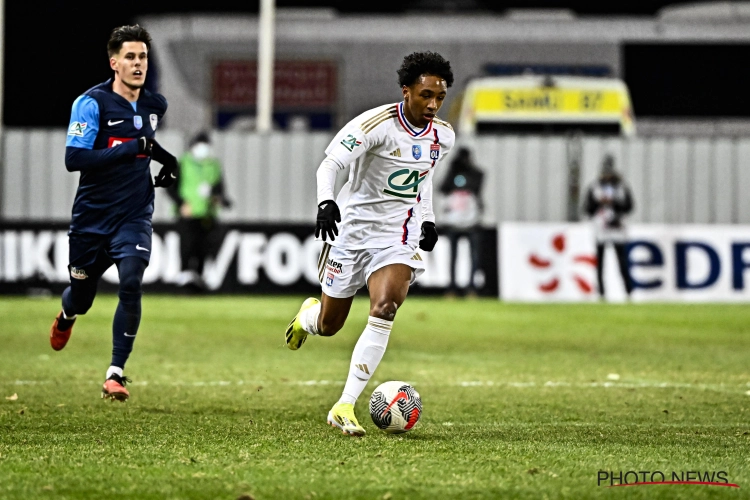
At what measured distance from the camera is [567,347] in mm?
12141

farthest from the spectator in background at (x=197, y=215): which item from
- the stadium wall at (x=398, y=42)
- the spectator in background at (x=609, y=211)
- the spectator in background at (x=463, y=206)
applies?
the spectator in background at (x=609, y=211)

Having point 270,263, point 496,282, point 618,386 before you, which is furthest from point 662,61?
point 618,386

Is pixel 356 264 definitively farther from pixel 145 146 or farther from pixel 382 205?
pixel 145 146

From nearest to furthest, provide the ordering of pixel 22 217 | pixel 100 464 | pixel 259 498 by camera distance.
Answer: pixel 259 498 < pixel 100 464 < pixel 22 217

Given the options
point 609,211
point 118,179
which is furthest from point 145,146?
point 609,211

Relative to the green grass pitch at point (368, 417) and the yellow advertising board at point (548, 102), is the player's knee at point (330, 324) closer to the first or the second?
the green grass pitch at point (368, 417)

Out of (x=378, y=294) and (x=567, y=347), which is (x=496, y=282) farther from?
(x=378, y=294)

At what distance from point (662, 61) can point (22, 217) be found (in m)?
10.3

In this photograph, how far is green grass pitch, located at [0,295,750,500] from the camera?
5.22 metres

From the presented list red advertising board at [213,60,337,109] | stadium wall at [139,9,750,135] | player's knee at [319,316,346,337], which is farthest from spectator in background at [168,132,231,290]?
player's knee at [319,316,346,337]

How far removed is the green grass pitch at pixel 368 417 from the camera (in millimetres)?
5219

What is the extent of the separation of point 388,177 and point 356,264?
53 cm

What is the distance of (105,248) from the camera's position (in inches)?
323

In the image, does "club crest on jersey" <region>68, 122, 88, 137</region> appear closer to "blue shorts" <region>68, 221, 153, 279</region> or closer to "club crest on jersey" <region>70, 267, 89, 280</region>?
"blue shorts" <region>68, 221, 153, 279</region>
